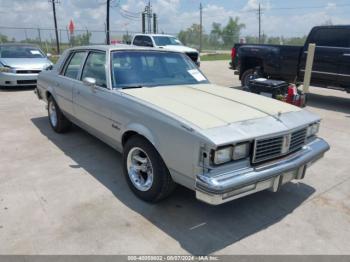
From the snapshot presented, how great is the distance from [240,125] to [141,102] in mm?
1108

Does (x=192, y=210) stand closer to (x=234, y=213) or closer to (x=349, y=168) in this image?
(x=234, y=213)

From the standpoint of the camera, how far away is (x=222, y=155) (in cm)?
271

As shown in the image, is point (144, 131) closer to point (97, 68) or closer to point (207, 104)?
point (207, 104)

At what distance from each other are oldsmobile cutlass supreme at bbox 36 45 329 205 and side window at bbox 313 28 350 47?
526 centimetres

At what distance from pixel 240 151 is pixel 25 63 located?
9273mm

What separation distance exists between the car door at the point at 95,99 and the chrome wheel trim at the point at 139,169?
0.50 m

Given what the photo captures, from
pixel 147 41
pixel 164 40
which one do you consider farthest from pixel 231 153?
pixel 164 40

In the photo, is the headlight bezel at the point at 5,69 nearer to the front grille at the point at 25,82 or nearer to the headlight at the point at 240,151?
the front grille at the point at 25,82

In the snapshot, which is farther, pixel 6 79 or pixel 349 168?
pixel 6 79

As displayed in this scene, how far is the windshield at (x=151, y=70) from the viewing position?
4.00 meters

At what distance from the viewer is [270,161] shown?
3037 millimetres

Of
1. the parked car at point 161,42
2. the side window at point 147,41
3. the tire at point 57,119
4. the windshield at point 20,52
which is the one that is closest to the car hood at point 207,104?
the tire at point 57,119

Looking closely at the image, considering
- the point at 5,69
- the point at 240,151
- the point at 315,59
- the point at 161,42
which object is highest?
the point at 161,42

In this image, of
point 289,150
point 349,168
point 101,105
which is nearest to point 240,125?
point 289,150
